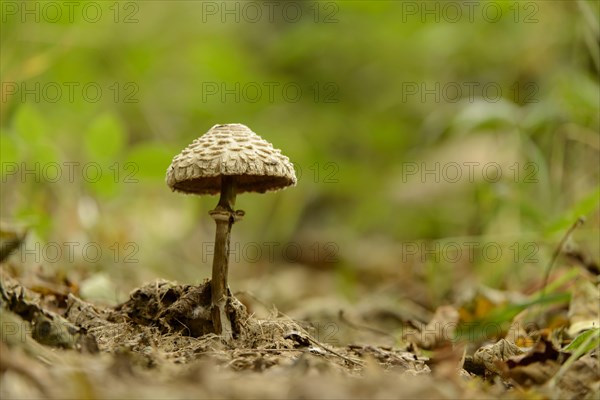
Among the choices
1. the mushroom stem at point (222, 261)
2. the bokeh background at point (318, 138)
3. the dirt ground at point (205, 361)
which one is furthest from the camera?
the bokeh background at point (318, 138)

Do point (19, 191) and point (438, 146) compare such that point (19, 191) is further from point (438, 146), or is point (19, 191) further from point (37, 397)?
point (438, 146)

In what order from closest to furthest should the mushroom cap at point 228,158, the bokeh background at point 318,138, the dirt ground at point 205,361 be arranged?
the dirt ground at point 205,361
the mushroom cap at point 228,158
the bokeh background at point 318,138

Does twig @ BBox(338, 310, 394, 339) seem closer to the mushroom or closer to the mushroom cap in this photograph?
the mushroom

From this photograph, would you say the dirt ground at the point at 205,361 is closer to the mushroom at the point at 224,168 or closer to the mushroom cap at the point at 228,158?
the mushroom at the point at 224,168

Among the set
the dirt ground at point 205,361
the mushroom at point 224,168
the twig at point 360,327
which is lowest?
the twig at point 360,327

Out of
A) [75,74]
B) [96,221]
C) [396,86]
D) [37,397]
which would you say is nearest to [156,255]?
[96,221]

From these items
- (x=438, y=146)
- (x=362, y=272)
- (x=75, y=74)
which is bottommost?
(x=362, y=272)

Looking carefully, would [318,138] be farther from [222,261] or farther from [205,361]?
[205,361]

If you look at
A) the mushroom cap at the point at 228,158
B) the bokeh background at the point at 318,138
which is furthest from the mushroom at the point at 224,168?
Result: the bokeh background at the point at 318,138
